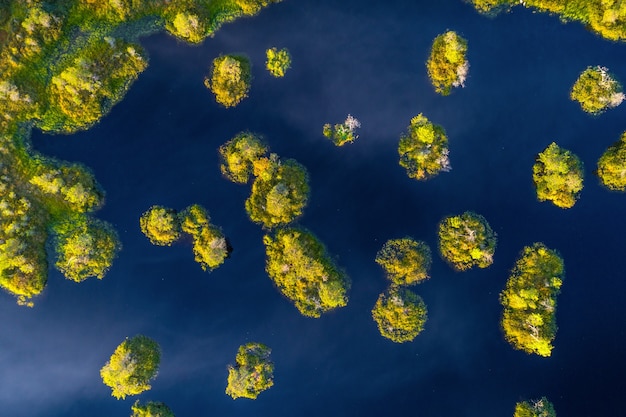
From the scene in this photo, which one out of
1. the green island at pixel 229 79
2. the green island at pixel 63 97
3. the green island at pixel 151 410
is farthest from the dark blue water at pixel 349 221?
the green island at pixel 63 97

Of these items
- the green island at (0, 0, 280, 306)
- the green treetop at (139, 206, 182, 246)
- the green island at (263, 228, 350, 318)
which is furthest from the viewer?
the green treetop at (139, 206, 182, 246)

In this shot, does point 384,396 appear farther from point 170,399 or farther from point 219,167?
point 219,167

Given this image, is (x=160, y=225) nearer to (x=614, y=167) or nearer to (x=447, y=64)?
(x=447, y=64)

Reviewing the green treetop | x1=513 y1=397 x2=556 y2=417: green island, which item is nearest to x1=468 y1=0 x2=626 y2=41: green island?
the green treetop

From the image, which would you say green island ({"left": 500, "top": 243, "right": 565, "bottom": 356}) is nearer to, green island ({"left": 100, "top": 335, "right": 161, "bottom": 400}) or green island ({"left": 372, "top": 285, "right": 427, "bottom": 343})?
green island ({"left": 372, "top": 285, "right": 427, "bottom": 343})

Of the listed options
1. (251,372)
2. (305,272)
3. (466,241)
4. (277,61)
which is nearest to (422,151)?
(466,241)

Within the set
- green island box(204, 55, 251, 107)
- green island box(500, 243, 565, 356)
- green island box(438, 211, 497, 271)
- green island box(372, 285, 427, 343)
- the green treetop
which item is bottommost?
green island box(500, 243, 565, 356)
